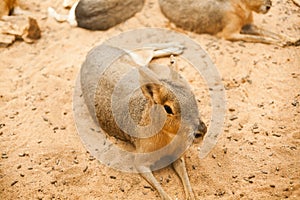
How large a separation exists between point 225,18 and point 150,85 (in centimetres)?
262

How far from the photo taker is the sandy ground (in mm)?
3111

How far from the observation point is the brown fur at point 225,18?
4863 mm

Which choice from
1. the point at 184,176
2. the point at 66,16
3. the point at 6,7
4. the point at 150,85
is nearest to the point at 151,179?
the point at 184,176

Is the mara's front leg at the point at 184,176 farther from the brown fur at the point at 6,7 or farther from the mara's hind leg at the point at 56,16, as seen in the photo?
the brown fur at the point at 6,7

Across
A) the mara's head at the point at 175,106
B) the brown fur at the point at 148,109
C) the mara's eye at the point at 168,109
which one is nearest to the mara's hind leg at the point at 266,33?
the brown fur at the point at 148,109

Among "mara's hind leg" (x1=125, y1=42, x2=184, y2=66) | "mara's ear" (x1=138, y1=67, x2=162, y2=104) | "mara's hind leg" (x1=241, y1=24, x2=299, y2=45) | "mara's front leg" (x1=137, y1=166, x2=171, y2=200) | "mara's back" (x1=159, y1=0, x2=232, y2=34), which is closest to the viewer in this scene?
"mara's ear" (x1=138, y1=67, x2=162, y2=104)

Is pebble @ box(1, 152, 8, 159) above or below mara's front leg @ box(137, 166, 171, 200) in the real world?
below

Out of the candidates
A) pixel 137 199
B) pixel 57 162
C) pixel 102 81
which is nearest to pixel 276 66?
pixel 102 81

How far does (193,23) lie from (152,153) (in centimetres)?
249

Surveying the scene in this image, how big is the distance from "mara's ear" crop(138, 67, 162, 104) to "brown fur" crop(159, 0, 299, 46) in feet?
8.05

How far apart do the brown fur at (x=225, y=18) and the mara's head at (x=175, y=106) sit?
2.40 metres

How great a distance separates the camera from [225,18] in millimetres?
4969

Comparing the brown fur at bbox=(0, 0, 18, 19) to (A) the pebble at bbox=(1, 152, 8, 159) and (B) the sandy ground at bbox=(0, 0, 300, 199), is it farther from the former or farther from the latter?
(A) the pebble at bbox=(1, 152, 8, 159)

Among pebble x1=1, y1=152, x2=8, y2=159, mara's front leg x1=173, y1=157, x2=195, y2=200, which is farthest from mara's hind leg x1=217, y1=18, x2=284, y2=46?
pebble x1=1, y1=152, x2=8, y2=159
